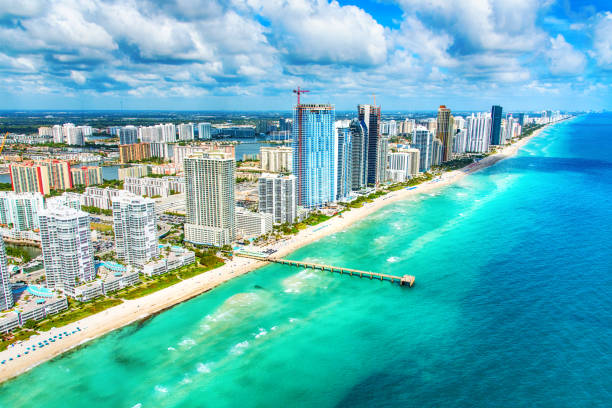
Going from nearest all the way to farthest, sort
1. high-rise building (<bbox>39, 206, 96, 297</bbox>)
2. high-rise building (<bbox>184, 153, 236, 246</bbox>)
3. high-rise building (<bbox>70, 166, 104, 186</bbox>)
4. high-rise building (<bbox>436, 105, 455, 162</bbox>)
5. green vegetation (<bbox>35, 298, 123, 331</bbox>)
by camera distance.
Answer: green vegetation (<bbox>35, 298, 123, 331</bbox>), high-rise building (<bbox>39, 206, 96, 297</bbox>), high-rise building (<bbox>184, 153, 236, 246</bbox>), high-rise building (<bbox>70, 166, 104, 186</bbox>), high-rise building (<bbox>436, 105, 455, 162</bbox>)

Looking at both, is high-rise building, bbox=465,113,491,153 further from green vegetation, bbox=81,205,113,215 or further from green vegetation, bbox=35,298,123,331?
green vegetation, bbox=35,298,123,331

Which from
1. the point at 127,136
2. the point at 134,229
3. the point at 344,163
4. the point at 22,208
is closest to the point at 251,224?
the point at 134,229

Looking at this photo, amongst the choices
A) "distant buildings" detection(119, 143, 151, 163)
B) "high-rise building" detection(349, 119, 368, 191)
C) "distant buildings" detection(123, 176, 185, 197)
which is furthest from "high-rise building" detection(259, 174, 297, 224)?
Answer: "distant buildings" detection(119, 143, 151, 163)

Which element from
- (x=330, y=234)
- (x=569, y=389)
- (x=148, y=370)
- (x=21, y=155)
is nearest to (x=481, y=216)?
(x=330, y=234)

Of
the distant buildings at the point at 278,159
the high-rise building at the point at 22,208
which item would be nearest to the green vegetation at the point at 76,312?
the high-rise building at the point at 22,208

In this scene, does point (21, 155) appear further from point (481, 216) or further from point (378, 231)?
point (481, 216)

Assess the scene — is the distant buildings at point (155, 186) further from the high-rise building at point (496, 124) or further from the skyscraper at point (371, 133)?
the high-rise building at point (496, 124)
